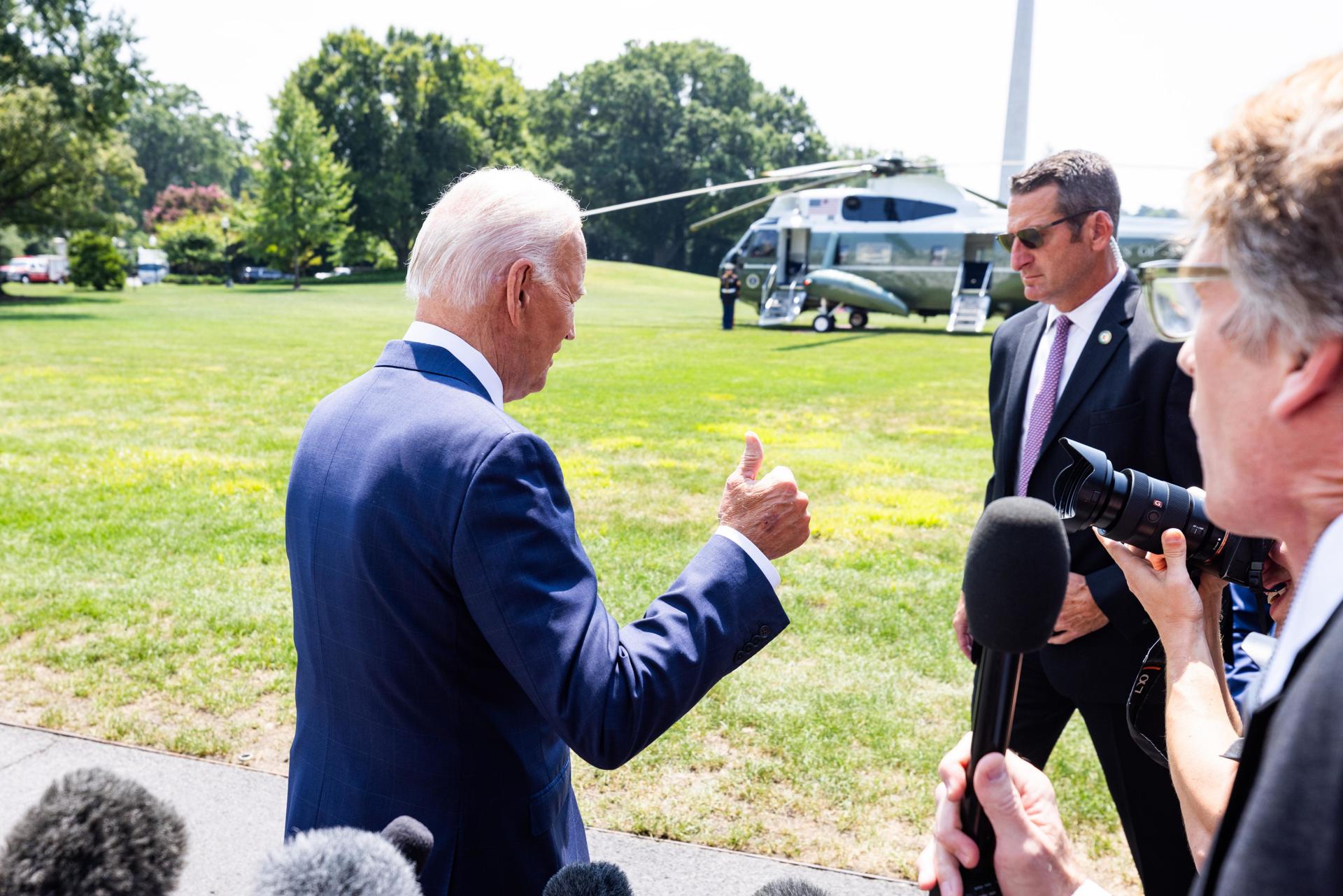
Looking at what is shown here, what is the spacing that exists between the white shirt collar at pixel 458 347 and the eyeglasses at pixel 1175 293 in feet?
3.83

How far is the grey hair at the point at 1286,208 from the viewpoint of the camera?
2.86 feet

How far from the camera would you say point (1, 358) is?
1878 cm

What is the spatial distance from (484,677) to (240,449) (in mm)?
9979

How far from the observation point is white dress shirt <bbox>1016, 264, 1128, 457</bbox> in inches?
126

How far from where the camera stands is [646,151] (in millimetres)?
82312

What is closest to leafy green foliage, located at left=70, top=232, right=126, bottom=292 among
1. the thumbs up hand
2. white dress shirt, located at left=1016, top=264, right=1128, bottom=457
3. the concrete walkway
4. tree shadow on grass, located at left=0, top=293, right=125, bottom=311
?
tree shadow on grass, located at left=0, top=293, right=125, bottom=311

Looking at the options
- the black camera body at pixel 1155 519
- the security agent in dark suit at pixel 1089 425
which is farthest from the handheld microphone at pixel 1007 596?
the security agent in dark suit at pixel 1089 425

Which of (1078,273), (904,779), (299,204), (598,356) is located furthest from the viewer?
(299,204)

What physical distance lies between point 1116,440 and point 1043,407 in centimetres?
33

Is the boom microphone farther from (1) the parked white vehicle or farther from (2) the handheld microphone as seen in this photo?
(1) the parked white vehicle

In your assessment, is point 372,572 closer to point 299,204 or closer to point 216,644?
point 216,644

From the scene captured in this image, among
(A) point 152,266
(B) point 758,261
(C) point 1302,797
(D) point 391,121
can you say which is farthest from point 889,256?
(A) point 152,266

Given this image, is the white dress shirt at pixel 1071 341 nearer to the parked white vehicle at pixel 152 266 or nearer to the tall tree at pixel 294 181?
the tall tree at pixel 294 181

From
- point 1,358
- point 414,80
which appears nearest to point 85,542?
point 1,358
